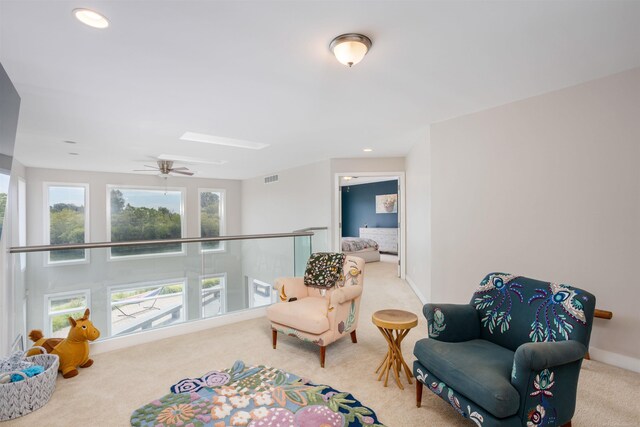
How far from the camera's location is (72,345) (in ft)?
8.52

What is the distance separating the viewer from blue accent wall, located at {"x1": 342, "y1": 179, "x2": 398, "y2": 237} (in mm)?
9734

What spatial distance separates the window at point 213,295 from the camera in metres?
3.72

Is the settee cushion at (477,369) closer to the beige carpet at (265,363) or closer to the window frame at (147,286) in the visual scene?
the beige carpet at (265,363)

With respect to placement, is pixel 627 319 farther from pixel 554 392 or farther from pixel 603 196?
pixel 554 392

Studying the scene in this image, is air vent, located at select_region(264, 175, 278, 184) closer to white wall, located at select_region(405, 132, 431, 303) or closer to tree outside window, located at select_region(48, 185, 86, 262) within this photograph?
white wall, located at select_region(405, 132, 431, 303)

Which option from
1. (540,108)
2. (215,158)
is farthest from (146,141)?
(540,108)

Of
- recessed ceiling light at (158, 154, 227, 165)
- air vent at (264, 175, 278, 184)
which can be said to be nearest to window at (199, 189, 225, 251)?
air vent at (264, 175, 278, 184)

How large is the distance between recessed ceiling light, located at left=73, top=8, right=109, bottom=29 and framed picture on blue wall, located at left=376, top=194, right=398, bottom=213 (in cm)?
859

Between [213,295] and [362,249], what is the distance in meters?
5.27

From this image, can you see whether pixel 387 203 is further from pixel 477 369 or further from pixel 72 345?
pixel 72 345

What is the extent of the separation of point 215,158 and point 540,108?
5233 mm

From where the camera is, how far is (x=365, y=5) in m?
1.64

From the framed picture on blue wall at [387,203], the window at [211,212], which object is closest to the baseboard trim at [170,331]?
the window at [211,212]

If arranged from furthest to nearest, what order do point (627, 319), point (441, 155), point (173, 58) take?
point (441, 155) < point (627, 319) < point (173, 58)
